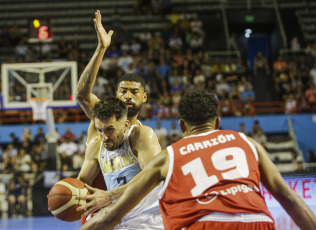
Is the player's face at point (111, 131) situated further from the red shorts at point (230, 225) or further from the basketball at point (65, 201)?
the red shorts at point (230, 225)

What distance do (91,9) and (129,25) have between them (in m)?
2.14

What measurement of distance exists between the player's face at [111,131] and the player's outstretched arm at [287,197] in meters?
1.39

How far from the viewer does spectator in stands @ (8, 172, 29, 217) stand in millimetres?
13391

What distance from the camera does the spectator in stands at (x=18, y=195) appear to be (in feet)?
43.9

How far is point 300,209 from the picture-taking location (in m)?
2.94

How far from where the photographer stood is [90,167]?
14.5 ft

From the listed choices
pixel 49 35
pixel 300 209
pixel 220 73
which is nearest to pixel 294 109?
pixel 220 73

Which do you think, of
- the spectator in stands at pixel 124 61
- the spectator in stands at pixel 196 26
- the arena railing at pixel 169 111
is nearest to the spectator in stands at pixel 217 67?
the arena railing at pixel 169 111

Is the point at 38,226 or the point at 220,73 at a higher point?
the point at 220,73

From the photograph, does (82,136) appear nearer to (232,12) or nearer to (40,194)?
(40,194)

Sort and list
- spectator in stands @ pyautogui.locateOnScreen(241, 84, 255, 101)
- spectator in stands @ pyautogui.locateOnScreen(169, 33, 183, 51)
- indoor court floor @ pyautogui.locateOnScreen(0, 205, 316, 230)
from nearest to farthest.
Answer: indoor court floor @ pyautogui.locateOnScreen(0, 205, 316, 230)
spectator in stands @ pyautogui.locateOnScreen(241, 84, 255, 101)
spectator in stands @ pyautogui.locateOnScreen(169, 33, 183, 51)

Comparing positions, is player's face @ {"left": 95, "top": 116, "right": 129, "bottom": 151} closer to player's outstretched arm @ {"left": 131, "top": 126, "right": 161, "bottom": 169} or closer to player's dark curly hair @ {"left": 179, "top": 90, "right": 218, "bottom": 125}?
player's outstretched arm @ {"left": 131, "top": 126, "right": 161, "bottom": 169}

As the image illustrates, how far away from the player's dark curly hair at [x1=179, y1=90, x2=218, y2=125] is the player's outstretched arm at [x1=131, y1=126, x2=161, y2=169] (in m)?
1.08

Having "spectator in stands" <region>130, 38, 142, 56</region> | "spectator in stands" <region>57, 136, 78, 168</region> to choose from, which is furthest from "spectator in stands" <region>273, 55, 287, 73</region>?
"spectator in stands" <region>57, 136, 78, 168</region>
